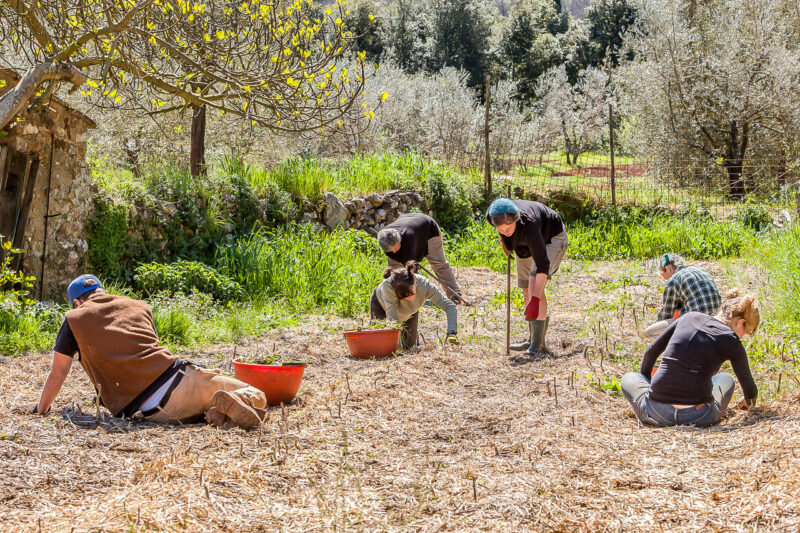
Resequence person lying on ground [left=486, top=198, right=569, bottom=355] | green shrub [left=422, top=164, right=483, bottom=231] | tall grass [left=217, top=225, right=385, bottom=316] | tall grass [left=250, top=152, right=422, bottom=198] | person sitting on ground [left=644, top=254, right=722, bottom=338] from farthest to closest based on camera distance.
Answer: green shrub [left=422, top=164, right=483, bottom=231] < tall grass [left=250, top=152, right=422, bottom=198] < tall grass [left=217, top=225, right=385, bottom=316] < person lying on ground [left=486, top=198, right=569, bottom=355] < person sitting on ground [left=644, top=254, right=722, bottom=338]

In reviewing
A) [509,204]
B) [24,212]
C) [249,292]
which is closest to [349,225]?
[249,292]


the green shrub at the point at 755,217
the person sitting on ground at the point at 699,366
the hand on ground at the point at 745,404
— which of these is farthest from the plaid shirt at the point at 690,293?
the green shrub at the point at 755,217

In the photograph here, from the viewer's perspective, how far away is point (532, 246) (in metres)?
5.79

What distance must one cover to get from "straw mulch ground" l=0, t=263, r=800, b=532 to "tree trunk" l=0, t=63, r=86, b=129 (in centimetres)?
200

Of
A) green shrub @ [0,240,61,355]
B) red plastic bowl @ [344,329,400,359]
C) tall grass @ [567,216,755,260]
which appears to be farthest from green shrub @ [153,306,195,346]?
tall grass @ [567,216,755,260]

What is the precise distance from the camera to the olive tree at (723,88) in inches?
570

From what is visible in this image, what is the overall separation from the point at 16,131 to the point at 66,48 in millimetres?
1448

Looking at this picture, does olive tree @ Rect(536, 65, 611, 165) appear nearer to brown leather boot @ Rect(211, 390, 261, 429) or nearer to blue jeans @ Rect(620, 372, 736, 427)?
blue jeans @ Rect(620, 372, 736, 427)

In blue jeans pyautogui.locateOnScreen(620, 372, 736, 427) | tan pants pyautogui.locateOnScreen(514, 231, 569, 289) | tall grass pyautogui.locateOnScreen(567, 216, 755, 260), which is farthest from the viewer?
tall grass pyautogui.locateOnScreen(567, 216, 755, 260)

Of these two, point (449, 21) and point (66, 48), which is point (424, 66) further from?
point (66, 48)

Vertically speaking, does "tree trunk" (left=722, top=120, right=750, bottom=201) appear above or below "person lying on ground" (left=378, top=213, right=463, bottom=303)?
above

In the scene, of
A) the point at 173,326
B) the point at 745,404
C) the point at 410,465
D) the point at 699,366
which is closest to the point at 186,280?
the point at 173,326

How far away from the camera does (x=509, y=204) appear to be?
217 inches

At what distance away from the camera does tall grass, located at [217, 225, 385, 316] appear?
8.28 m
